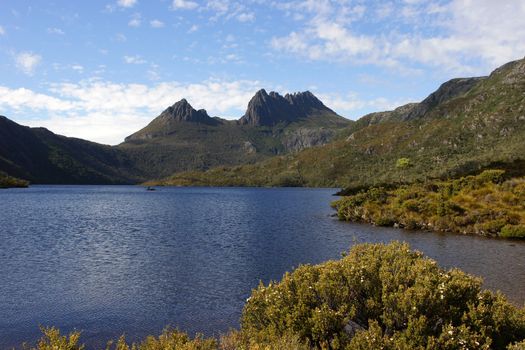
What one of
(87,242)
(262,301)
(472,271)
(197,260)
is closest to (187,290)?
(197,260)

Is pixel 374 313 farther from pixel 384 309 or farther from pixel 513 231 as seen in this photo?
pixel 513 231

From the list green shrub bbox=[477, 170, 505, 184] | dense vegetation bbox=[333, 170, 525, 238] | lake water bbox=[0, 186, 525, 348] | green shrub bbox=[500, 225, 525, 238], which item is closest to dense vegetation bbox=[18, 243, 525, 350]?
lake water bbox=[0, 186, 525, 348]

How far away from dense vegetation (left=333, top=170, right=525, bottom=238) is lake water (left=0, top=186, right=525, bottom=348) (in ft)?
15.4

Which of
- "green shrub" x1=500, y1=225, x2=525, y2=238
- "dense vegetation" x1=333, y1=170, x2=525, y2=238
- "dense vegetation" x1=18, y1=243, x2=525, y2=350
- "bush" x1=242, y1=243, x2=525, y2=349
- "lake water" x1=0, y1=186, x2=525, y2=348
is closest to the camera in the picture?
"dense vegetation" x1=18, y1=243, x2=525, y2=350

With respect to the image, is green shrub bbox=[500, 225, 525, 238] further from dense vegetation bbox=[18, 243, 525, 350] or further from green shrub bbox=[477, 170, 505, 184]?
dense vegetation bbox=[18, 243, 525, 350]

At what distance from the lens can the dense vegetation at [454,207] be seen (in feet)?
200

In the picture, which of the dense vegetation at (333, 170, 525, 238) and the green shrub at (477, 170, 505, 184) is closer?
the dense vegetation at (333, 170, 525, 238)

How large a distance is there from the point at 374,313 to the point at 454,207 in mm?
59125

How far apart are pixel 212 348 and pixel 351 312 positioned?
4.70 m

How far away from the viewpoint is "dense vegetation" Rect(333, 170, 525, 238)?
60812 mm

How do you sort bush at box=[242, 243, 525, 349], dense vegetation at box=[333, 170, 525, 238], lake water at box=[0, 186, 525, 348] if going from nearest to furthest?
bush at box=[242, 243, 525, 349] → lake water at box=[0, 186, 525, 348] → dense vegetation at box=[333, 170, 525, 238]

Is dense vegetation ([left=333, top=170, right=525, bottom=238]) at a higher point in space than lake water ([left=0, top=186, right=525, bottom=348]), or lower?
higher

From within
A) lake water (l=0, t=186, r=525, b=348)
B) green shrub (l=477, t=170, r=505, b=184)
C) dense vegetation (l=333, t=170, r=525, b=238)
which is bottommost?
lake water (l=0, t=186, r=525, b=348)

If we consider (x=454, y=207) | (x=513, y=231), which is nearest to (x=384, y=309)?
(x=513, y=231)
